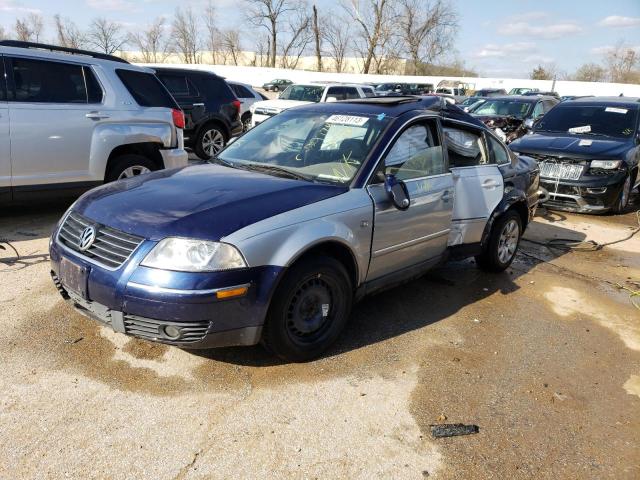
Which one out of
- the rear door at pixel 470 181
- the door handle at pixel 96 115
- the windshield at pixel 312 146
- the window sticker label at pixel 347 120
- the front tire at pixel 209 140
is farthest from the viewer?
the front tire at pixel 209 140

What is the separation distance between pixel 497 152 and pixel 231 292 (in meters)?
3.56

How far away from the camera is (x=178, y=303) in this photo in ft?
9.21

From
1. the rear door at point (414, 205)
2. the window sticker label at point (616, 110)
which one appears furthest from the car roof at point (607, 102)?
the rear door at point (414, 205)

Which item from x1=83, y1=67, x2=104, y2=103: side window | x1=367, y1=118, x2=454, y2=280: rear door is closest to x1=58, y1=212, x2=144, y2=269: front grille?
x1=367, y1=118, x2=454, y2=280: rear door

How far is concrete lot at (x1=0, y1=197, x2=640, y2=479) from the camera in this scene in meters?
2.58

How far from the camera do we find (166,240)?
287cm

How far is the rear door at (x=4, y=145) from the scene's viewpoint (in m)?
5.25

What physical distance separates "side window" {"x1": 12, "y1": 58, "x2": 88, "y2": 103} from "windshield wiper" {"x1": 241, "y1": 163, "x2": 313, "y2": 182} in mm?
2925

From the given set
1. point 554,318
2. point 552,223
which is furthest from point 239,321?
point 552,223

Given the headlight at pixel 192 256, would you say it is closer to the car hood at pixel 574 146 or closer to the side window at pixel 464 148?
the side window at pixel 464 148

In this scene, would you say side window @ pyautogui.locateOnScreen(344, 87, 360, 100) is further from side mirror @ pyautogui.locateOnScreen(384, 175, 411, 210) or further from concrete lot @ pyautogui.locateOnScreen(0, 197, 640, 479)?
side mirror @ pyautogui.locateOnScreen(384, 175, 411, 210)

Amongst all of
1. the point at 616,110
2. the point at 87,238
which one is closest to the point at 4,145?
the point at 87,238

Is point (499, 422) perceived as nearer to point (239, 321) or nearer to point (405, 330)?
point (405, 330)

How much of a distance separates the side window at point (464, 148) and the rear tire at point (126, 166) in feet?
11.9
